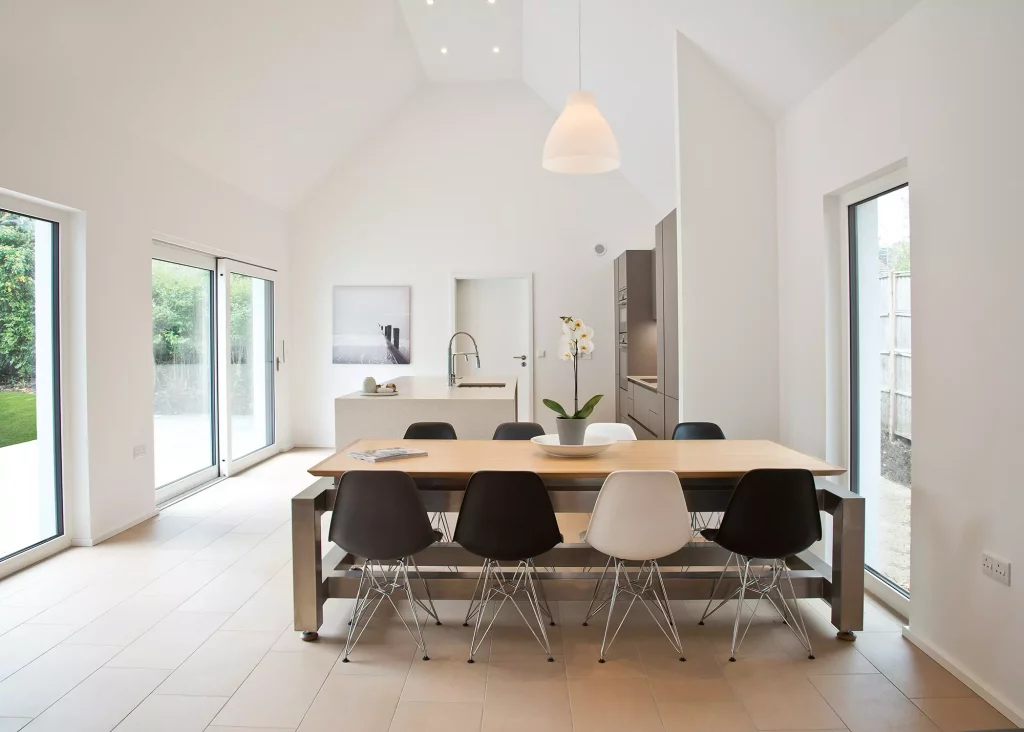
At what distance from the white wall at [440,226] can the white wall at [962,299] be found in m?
4.42

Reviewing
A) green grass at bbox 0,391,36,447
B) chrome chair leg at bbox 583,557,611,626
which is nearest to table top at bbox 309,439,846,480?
chrome chair leg at bbox 583,557,611,626

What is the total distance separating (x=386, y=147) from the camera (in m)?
7.56

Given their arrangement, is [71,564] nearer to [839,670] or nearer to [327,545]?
[327,545]

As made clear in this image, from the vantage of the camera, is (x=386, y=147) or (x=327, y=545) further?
(x=386, y=147)

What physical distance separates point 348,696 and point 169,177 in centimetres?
422

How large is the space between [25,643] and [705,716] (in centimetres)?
283

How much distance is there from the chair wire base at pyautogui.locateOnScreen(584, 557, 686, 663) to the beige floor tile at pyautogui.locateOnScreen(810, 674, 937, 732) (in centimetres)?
57

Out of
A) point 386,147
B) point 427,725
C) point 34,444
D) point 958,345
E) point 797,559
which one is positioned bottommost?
point 427,725

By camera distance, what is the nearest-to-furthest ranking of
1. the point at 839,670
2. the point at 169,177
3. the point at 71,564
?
the point at 839,670 < the point at 71,564 < the point at 169,177

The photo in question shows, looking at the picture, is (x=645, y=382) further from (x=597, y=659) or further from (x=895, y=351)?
(x=597, y=659)

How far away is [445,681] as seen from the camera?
99.7 inches

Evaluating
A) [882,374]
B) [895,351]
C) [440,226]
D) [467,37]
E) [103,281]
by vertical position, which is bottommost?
[882,374]

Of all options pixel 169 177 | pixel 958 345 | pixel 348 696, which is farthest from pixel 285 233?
pixel 958 345

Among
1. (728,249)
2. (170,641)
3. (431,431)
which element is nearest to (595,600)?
(431,431)
